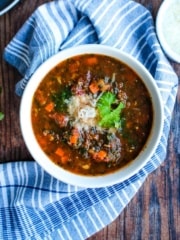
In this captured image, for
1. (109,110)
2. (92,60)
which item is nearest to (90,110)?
(109,110)

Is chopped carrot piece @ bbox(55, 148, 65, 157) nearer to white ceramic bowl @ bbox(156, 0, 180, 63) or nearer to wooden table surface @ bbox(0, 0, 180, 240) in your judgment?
wooden table surface @ bbox(0, 0, 180, 240)

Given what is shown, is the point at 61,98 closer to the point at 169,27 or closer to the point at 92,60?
the point at 92,60

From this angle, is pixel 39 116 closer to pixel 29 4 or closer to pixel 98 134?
pixel 98 134

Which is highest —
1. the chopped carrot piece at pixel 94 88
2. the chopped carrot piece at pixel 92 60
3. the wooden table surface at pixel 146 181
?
the chopped carrot piece at pixel 92 60

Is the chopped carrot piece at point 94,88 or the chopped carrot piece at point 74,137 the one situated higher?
the chopped carrot piece at point 94,88

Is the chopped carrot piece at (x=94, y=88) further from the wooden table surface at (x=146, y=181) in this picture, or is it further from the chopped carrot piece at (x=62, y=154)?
the wooden table surface at (x=146, y=181)

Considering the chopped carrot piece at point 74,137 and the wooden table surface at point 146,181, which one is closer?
the chopped carrot piece at point 74,137

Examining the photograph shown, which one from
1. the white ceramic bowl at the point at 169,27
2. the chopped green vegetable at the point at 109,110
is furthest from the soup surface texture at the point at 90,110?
the white ceramic bowl at the point at 169,27
